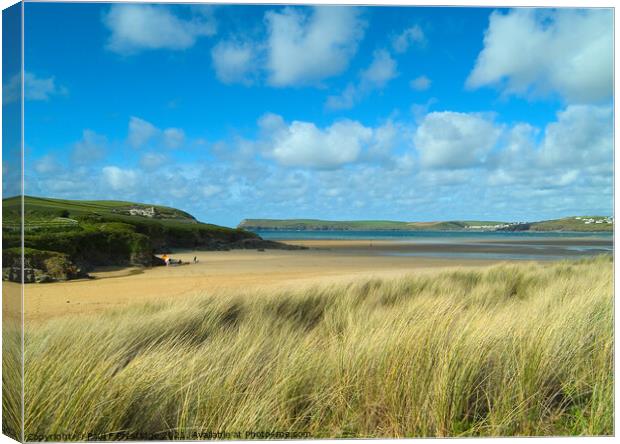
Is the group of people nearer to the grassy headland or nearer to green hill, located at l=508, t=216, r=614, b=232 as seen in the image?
the grassy headland

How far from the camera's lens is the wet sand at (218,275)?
14.2 feet

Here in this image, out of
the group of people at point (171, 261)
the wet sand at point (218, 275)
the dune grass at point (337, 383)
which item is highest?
the group of people at point (171, 261)

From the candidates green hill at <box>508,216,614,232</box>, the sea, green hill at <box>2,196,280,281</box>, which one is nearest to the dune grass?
green hill at <box>2,196,280,281</box>

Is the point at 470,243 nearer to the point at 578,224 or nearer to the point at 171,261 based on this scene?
the point at 578,224

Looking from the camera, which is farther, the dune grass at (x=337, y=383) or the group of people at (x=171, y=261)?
the group of people at (x=171, y=261)

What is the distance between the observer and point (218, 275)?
7.16 metres

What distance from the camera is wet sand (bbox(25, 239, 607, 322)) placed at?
4.32 meters

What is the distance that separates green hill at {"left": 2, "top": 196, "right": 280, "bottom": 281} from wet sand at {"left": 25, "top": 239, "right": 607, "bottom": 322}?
0.18m

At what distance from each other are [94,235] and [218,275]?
9.28 feet

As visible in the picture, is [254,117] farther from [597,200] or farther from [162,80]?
[597,200]

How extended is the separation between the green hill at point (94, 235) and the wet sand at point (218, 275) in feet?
0.60

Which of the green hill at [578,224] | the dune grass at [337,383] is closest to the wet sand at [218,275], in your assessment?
the dune grass at [337,383]

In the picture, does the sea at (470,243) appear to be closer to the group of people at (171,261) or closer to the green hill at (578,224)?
the green hill at (578,224)

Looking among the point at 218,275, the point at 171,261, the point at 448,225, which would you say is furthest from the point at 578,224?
the point at 218,275
